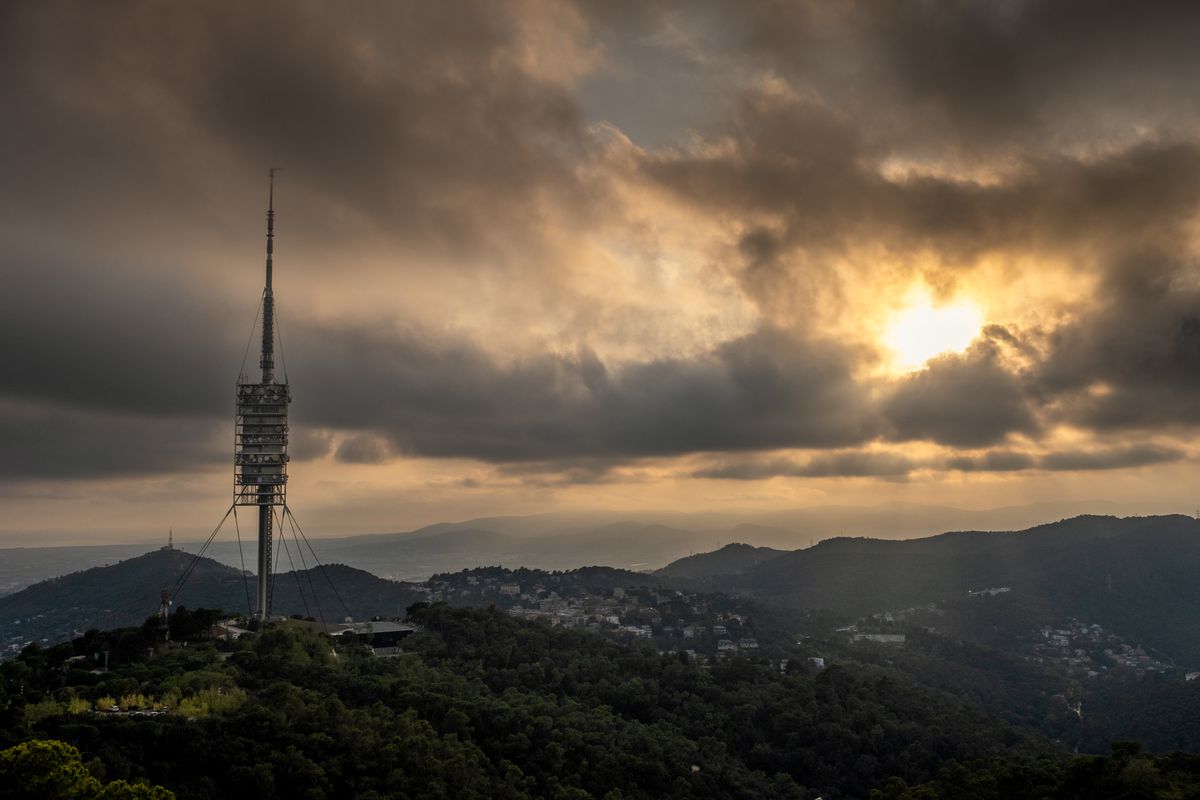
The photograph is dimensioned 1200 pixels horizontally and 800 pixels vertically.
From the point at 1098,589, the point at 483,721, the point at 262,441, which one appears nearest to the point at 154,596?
the point at 262,441

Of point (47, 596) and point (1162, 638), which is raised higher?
point (47, 596)

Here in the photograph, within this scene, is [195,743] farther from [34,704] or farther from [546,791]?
[546,791]

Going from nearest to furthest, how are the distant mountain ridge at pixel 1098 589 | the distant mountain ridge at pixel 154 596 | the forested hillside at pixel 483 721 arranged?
1. the forested hillside at pixel 483 721
2. the distant mountain ridge at pixel 154 596
3. the distant mountain ridge at pixel 1098 589

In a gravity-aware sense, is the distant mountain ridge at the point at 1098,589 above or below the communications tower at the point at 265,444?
below

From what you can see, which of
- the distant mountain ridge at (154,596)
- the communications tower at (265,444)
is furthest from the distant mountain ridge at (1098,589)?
the communications tower at (265,444)

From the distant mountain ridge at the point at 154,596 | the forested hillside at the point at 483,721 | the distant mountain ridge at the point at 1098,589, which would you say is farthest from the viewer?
the distant mountain ridge at the point at 1098,589

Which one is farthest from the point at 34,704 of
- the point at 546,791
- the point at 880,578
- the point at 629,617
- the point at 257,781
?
the point at 880,578

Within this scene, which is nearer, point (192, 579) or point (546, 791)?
point (546, 791)

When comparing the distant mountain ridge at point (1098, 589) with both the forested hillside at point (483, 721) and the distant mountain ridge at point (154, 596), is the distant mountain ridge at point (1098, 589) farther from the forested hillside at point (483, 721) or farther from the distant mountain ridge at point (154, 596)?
the forested hillside at point (483, 721)

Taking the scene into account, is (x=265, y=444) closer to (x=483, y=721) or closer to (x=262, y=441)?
(x=262, y=441)

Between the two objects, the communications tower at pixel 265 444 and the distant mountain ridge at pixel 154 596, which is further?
the distant mountain ridge at pixel 154 596

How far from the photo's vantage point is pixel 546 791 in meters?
41.2

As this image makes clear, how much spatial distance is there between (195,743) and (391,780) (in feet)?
24.3

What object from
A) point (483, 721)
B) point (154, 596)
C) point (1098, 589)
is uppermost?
point (154, 596)
